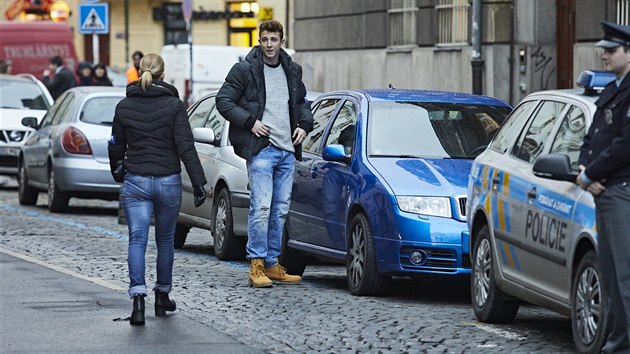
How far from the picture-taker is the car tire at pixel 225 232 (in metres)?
15.4

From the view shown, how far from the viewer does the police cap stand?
8.81 metres

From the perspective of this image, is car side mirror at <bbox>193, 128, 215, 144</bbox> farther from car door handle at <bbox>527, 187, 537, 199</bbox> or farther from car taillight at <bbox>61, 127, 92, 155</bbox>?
car taillight at <bbox>61, 127, 92, 155</bbox>

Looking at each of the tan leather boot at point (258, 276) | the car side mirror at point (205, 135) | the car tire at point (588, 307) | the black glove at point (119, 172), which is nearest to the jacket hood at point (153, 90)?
the black glove at point (119, 172)

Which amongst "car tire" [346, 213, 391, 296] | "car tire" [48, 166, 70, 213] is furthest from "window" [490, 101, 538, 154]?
"car tire" [48, 166, 70, 213]

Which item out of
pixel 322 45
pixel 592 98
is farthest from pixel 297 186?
pixel 322 45

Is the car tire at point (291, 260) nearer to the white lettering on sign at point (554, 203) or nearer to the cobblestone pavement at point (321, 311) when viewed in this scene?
the cobblestone pavement at point (321, 311)

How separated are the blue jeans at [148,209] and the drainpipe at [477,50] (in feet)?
47.7

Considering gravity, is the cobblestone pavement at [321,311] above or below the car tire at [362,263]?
below

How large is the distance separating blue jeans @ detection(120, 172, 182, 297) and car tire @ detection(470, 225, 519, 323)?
192 centimetres

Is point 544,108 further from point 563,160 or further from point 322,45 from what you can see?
point 322,45

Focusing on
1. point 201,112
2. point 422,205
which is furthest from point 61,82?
point 422,205

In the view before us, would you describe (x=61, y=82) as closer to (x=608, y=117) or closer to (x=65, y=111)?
(x=65, y=111)

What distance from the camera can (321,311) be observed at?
11.6m

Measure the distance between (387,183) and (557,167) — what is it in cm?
325
